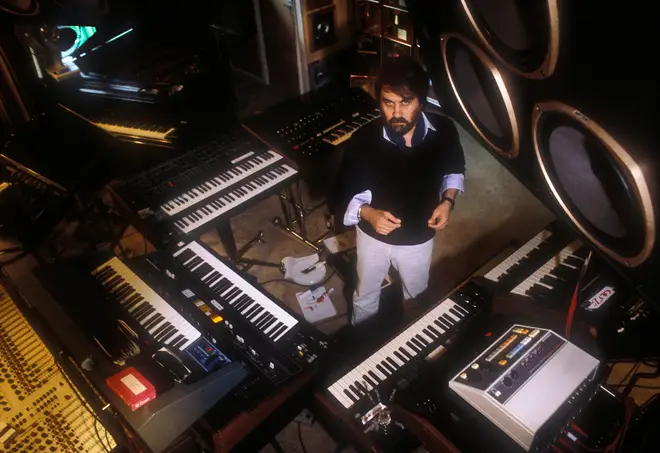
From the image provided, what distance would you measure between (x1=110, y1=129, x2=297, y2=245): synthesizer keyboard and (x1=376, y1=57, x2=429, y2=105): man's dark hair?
1.10 meters

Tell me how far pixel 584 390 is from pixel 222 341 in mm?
1336

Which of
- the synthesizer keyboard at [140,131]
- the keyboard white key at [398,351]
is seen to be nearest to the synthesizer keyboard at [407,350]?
the keyboard white key at [398,351]

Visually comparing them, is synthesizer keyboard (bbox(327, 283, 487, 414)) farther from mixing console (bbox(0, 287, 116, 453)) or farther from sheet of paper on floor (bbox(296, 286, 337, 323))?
sheet of paper on floor (bbox(296, 286, 337, 323))

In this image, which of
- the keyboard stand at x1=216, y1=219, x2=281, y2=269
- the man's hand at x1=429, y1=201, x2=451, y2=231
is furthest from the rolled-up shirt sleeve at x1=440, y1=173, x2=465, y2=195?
the keyboard stand at x1=216, y1=219, x2=281, y2=269

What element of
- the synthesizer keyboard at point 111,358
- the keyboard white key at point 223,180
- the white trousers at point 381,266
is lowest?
the white trousers at point 381,266

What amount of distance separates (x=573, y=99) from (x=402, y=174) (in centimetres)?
120

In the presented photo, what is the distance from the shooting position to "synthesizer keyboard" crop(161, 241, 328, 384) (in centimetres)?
197

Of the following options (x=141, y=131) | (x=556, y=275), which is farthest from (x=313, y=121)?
(x=556, y=275)

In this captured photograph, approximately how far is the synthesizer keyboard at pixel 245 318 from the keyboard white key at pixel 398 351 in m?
0.17

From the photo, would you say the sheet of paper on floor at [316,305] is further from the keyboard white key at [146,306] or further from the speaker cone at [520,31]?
the speaker cone at [520,31]

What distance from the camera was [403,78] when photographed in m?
1.96

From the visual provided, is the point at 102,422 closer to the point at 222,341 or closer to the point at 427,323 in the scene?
the point at 222,341

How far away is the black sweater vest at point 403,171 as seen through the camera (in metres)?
2.19

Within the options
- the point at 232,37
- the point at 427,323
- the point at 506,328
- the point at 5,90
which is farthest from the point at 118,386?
the point at 232,37
